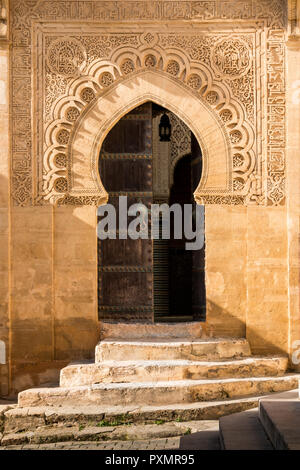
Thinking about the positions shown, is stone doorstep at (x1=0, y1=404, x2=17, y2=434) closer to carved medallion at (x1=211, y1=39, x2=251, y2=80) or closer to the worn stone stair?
the worn stone stair

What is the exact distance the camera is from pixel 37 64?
8109mm

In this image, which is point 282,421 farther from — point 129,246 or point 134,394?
point 129,246

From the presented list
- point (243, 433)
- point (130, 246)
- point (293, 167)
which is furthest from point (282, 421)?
point (130, 246)

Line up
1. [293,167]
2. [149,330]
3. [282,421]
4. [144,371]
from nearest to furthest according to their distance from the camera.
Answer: [282,421], [144,371], [293,167], [149,330]

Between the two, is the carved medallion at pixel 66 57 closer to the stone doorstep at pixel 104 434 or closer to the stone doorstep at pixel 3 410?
the stone doorstep at pixel 3 410

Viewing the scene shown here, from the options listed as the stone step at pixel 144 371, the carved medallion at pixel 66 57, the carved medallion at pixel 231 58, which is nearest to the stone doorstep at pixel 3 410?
the stone step at pixel 144 371

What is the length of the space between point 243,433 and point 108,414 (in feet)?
4.89

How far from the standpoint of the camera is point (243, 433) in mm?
5727

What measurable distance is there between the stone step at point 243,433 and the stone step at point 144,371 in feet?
2.76

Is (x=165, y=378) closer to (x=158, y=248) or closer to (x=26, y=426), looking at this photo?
(x=26, y=426)

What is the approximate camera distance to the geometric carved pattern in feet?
26.5

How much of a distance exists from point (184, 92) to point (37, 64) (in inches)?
68.7

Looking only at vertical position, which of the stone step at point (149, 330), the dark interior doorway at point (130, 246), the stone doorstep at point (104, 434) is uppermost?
the dark interior doorway at point (130, 246)

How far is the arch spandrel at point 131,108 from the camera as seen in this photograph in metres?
8.10
